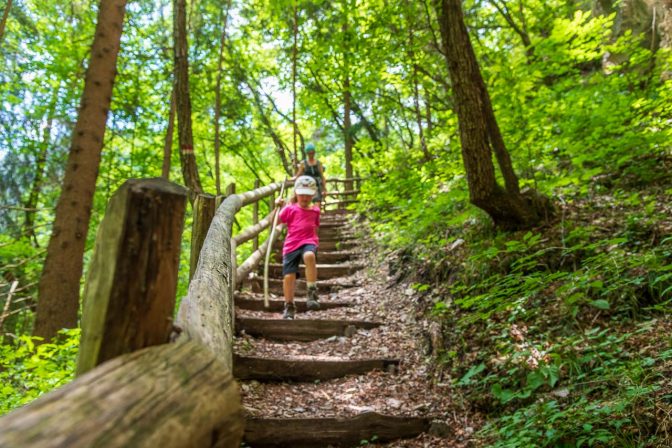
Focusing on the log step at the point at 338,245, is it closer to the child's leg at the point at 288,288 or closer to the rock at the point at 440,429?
the child's leg at the point at 288,288

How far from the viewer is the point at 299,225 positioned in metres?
5.59

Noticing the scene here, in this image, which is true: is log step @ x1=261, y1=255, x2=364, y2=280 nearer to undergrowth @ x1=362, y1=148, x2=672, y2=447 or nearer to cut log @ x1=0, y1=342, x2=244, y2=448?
undergrowth @ x1=362, y1=148, x2=672, y2=447

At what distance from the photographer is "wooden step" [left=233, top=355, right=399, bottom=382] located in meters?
3.72

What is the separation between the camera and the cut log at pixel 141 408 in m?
0.69

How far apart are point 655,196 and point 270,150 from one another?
18155mm

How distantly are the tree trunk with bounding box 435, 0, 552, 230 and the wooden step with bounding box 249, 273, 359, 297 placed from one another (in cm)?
272

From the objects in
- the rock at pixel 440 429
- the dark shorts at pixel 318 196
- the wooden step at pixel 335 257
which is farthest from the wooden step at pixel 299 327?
the dark shorts at pixel 318 196

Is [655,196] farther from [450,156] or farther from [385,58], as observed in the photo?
[385,58]

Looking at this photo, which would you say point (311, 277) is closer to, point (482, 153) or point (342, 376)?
point (342, 376)

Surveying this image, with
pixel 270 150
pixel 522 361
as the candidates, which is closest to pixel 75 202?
pixel 522 361

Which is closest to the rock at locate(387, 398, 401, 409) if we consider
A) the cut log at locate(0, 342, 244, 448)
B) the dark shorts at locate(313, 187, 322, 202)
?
the cut log at locate(0, 342, 244, 448)

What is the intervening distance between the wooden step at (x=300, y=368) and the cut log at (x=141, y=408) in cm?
277

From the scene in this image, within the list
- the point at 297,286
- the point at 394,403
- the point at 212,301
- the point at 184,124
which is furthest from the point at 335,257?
the point at 212,301

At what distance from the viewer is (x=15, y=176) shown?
10562 millimetres
